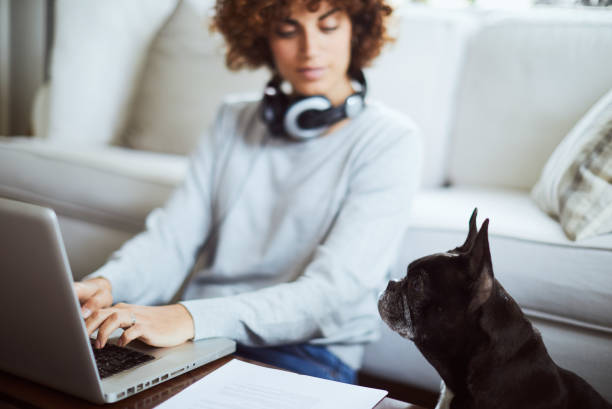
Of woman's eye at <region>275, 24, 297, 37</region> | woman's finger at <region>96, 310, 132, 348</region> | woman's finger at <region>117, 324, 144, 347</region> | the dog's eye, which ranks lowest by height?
woman's finger at <region>117, 324, 144, 347</region>

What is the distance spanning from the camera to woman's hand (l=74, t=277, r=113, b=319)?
2.81 feet

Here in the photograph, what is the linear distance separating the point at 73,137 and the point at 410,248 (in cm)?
139

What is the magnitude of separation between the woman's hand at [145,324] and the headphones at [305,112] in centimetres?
45

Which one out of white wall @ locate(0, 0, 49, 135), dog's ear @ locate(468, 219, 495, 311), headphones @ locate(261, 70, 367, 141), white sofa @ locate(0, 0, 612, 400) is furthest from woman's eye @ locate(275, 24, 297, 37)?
white wall @ locate(0, 0, 49, 135)

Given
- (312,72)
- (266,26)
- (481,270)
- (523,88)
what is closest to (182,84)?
(266,26)

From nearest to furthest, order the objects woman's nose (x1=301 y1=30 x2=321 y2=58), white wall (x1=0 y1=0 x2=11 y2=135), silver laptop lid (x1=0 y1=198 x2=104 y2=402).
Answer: silver laptop lid (x1=0 y1=198 x2=104 y2=402) < woman's nose (x1=301 y1=30 x2=321 y2=58) < white wall (x1=0 y1=0 x2=11 y2=135)

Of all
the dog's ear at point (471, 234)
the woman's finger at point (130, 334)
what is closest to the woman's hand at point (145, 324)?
the woman's finger at point (130, 334)

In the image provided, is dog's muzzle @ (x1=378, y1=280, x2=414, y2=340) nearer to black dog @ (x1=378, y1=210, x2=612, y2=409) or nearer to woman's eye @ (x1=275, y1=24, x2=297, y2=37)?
black dog @ (x1=378, y1=210, x2=612, y2=409)

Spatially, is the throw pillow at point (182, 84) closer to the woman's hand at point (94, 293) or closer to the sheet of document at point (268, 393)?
the woman's hand at point (94, 293)

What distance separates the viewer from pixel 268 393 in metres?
0.59

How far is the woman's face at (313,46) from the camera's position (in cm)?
103

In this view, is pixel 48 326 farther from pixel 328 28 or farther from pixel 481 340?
pixel 328 28

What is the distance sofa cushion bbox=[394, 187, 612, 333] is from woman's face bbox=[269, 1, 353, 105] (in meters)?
0.34

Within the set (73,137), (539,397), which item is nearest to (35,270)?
(539,397)
